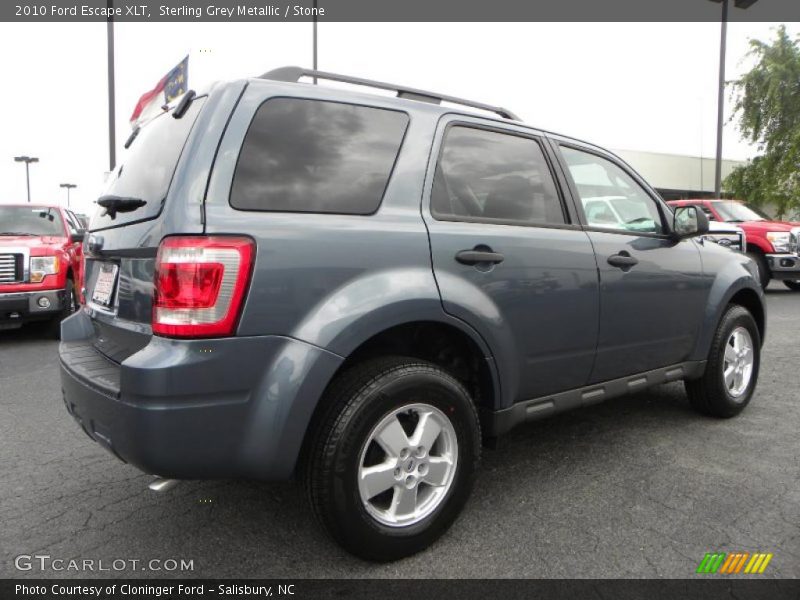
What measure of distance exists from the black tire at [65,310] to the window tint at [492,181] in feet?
20.5

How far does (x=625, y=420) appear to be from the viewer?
4094 millimetres

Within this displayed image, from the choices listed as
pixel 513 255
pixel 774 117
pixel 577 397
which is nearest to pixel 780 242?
pixel 577 397

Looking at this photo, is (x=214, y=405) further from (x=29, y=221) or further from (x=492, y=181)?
(x=29, y=221)

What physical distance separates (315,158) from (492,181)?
938 millimetres

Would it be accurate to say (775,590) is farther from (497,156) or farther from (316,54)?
(316,54)

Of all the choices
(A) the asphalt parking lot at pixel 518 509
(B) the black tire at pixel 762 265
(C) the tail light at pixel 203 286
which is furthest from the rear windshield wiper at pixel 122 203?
(B) the black tire at pixel 762 265

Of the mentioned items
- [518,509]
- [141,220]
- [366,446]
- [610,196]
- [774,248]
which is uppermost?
[610,196]

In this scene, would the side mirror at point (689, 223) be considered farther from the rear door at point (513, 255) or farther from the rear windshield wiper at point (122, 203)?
the rear windshield wiper at point (122, 203)

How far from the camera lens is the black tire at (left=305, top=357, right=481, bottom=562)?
2.14 meters

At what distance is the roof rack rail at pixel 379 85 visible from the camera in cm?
241

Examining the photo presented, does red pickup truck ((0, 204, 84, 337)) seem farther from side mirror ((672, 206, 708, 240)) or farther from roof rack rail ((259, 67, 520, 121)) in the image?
side mirror ((672, 206, 708, 240))

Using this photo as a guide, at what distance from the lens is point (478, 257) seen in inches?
100

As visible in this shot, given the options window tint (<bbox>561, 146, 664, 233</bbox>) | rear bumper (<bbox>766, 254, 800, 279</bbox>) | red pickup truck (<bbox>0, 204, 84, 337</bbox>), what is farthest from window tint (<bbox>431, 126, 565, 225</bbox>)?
rear bumper (<bbox>766, 254, 800, 279</bbox>)

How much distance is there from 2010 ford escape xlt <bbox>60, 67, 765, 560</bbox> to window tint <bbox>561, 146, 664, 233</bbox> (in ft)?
0.32
